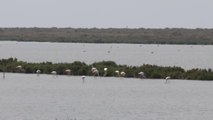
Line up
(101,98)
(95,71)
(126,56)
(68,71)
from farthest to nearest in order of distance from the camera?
(126,56)
(68,71)
(95,71)
(101,98)

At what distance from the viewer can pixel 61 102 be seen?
3125cm

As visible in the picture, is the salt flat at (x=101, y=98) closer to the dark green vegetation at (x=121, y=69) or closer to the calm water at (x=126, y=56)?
the dark green vegetation at (x=121, y=69)

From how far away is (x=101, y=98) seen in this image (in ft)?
108

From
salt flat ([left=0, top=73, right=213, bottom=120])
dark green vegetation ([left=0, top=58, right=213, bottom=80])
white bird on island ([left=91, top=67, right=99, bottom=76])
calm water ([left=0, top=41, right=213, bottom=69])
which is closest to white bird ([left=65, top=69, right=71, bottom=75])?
dark green vegetation ([left=0, top=58, right=213, bottom=80])

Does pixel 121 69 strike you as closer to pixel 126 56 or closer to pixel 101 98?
pixel 101 98

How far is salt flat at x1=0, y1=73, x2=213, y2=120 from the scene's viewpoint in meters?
27.7

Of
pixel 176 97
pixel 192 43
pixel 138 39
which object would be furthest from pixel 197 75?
pixel 138 39

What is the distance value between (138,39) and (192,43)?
49.5ft

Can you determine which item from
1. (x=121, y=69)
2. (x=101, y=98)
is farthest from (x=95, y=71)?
(x=101, y=98)

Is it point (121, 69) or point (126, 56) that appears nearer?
point (121, 69)

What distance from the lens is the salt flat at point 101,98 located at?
90.8 ft

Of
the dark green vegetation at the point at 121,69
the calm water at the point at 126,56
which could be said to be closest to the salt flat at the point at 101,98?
the dark green vegetation at the point at 121,69

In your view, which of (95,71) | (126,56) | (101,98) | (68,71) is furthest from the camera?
(126,56)

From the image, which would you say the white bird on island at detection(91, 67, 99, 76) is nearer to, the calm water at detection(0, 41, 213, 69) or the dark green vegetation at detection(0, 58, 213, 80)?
the dark green vegetation at detection(0, 58, 213, 80)
